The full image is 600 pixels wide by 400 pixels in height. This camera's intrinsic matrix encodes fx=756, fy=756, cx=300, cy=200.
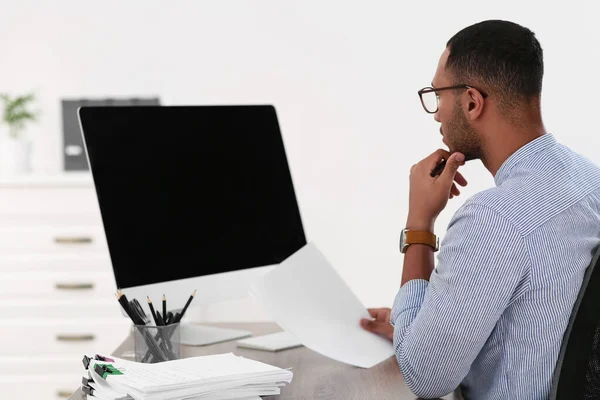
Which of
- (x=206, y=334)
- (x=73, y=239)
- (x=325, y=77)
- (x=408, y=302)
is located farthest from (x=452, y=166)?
(x=325, y=77)

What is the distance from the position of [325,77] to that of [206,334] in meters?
2.29

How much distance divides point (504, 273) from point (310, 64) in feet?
9.58

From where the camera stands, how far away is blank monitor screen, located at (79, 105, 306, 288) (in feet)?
5.68

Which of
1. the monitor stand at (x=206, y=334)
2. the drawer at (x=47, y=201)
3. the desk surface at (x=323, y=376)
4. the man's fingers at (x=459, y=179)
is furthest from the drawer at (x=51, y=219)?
the man's fingers at (x=459, y=179)

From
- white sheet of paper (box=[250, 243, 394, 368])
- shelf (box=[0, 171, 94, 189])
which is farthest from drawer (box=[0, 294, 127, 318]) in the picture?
white sheet of paper (box=[250, 243, 394, 368])

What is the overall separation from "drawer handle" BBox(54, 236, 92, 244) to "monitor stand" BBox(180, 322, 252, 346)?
1.64 m

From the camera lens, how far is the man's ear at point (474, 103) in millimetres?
1325

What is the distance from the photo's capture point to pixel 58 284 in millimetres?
3500

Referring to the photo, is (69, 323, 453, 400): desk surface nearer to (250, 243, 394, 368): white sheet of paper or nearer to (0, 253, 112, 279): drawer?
(250, 243, 394, 368): white sheet of paper

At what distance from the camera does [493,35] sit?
1.32m

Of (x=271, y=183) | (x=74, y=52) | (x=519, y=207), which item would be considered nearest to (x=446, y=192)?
(x=519, y=207)

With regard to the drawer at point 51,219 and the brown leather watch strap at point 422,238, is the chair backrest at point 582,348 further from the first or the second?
the drawer at point 51,219

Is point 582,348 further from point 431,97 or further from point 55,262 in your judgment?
point 55,262

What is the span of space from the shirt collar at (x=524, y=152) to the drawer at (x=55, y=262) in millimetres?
2511
